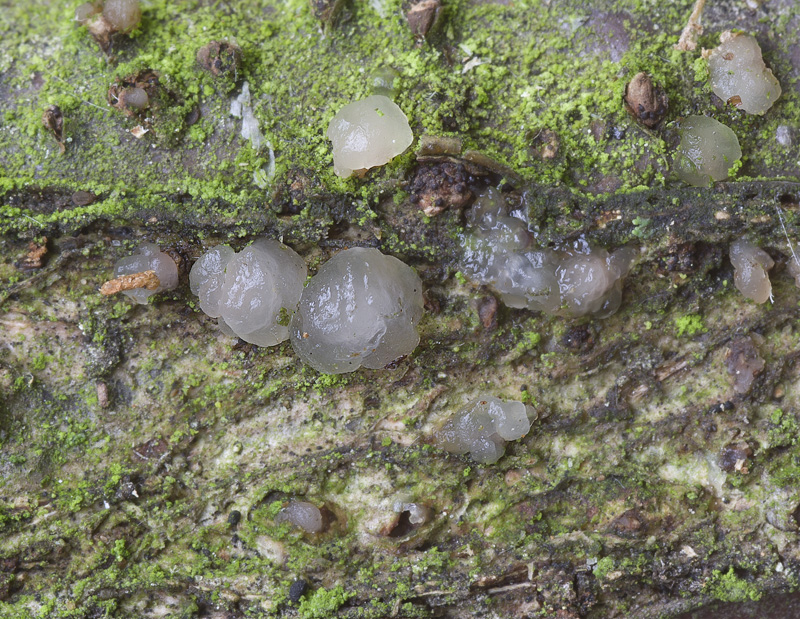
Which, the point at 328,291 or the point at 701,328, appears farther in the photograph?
the point at 701,328

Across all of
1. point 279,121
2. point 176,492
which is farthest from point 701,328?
point 176,492

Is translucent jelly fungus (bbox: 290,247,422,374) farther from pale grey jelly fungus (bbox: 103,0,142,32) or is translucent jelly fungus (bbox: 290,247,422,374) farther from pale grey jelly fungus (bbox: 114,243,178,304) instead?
pale grey jelly fungus (bbox: 103,0,142,32)

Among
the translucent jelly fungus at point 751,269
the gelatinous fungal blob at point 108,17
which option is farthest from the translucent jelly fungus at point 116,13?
the translucent jelly fungus at point 751,269

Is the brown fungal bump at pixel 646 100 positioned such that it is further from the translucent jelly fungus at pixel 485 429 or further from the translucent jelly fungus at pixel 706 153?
the translucent jelly fungus at pixel 485 429

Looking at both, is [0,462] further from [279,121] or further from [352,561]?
[279,121]

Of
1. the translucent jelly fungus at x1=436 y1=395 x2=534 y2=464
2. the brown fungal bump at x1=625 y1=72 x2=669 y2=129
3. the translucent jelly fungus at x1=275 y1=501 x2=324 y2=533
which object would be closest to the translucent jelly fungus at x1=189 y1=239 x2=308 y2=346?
the translucent jelly fungus at x1=275 y1=501 x2=324 y2=533

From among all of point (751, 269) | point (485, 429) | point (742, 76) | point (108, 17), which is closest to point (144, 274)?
point (108, 17)
